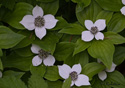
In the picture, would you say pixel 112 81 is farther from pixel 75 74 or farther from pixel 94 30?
pixel 94 30

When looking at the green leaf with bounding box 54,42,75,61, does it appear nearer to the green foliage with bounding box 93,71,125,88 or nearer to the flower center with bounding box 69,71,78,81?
the flower center with bounding box 69,71,78,81

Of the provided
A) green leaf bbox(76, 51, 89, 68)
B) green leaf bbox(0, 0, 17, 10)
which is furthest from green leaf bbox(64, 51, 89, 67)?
green leaf bbox(0, 0, 17, 10)

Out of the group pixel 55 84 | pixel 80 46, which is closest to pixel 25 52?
pixel 55 84

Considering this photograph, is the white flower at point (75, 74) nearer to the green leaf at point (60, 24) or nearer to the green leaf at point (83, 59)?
the green leaf at point (83, 59)

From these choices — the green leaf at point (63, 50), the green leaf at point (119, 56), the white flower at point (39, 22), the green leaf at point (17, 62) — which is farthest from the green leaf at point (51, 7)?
the green leaf at point (119, 56)

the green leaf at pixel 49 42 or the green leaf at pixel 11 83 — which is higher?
the green leaf at pixel 49 42

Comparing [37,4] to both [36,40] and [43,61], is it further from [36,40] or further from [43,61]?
[43,61]
